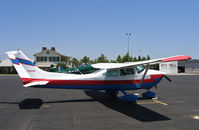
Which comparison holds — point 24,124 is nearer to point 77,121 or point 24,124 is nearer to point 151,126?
point 77,121

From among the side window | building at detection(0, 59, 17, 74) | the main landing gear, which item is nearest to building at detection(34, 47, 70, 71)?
building at detection(0, 59, 17, 74)

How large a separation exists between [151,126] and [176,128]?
767 mm

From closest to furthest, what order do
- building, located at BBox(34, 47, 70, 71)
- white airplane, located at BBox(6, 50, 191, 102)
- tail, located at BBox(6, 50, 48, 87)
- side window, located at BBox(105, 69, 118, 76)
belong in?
tail, located at BBox(6, 50, 48, 87)
white airplane, located at BBox(6, 50, 191, 102)
side window, located at BBox(105, 69, 118, 76)
building, located at BBox(34, 47, 70, 71)

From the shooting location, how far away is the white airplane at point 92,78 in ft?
28.1

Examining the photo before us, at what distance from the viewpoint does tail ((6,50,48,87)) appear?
8.39m

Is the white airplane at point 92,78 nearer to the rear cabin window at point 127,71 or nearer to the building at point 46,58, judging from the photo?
the rear cabin window at point 127,71

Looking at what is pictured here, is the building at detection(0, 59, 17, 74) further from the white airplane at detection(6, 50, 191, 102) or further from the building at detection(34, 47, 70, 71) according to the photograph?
the white airplane at detection(6, 50, 191, 102)

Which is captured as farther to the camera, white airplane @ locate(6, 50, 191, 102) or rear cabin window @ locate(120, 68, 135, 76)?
rear cabin window @ locate(120, 68, 135, 76)

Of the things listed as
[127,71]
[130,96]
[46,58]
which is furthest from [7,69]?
[130,96]

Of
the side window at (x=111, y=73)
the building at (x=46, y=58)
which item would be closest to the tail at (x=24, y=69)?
the side window at (x=111, y=73)

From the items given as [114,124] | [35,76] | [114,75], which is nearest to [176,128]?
[114,124]

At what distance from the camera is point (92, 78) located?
31.0ft

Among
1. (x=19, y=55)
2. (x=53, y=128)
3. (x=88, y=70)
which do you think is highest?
(x=19, y=55)

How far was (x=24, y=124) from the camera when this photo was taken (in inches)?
230
